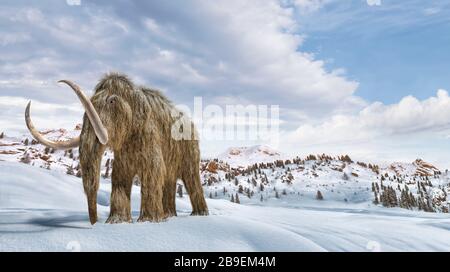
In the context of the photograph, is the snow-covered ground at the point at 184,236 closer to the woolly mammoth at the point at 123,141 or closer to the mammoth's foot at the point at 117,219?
the mammoth's foot at the point at 117,219

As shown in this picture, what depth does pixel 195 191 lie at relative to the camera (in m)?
5.45

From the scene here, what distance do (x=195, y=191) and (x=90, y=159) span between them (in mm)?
2079

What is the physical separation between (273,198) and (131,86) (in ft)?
81.7

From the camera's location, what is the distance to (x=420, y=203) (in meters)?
29.5

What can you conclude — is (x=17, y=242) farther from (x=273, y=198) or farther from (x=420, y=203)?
(x=420, y=203)

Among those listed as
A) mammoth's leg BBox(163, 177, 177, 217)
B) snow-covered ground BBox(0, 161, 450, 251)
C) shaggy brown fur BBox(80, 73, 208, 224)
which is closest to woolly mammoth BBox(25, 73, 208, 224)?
shaggy brown fur BBox(80, 73, 208, 224)

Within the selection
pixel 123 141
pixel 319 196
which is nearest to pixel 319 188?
pixel 319 196

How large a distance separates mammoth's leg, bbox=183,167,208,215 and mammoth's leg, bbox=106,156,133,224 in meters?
1.30

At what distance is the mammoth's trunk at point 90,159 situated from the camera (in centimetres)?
376

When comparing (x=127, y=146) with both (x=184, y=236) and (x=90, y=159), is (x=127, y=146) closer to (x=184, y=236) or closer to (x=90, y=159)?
(x=90, y=159)

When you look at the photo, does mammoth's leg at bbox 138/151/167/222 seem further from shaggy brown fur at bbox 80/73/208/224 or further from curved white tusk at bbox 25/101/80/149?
curved white tusk at bbox 25/101/80/149

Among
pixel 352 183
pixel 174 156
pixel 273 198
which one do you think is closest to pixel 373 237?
pixel 174 156

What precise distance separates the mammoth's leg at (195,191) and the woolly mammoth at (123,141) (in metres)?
0.74

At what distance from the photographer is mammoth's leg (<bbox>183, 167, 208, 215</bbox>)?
17.7ft
